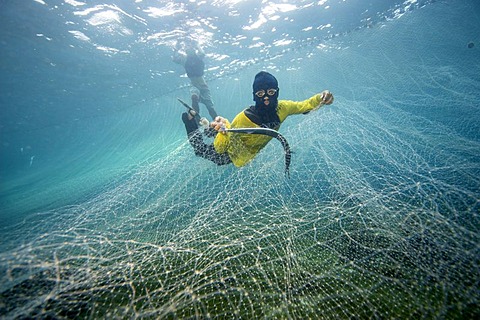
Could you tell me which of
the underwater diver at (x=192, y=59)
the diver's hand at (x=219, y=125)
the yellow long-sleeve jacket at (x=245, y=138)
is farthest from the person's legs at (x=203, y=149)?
the underwater diver at (x=192, y=59)

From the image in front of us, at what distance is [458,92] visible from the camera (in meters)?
11.5

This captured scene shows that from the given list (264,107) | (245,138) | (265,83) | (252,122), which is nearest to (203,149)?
(245,138)

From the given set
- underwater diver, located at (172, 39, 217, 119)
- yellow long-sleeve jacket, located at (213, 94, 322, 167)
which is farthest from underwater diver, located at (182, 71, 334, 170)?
underwater diver, located at (172, 39, 217, 119)

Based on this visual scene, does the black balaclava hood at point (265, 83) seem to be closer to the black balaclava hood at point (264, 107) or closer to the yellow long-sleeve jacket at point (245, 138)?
the black balaclava hood at point (264, 107)

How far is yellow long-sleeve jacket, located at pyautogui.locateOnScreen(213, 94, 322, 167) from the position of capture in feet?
15.2

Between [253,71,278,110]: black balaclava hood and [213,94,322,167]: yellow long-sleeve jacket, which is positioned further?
[213,94,322,167]: yellow long-sleeve jacket

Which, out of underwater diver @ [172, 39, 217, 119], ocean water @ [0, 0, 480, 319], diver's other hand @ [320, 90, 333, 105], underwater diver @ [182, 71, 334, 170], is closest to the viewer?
ocean water @ [0, 0, 480, 319]

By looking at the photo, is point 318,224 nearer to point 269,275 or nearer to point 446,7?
point 269,275

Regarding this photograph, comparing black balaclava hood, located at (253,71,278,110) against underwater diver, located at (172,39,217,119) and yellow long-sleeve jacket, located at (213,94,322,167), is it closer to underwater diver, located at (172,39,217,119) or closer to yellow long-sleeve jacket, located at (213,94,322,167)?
yellow long-sleeve jacket, located at (213,94,322,167)

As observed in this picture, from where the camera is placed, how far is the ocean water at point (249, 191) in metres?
2.55

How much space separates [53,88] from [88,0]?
1791 centimetres

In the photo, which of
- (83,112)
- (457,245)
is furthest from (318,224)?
(83,112)

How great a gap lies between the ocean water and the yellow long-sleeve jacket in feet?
1.97

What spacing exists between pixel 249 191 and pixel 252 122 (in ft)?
5.12
